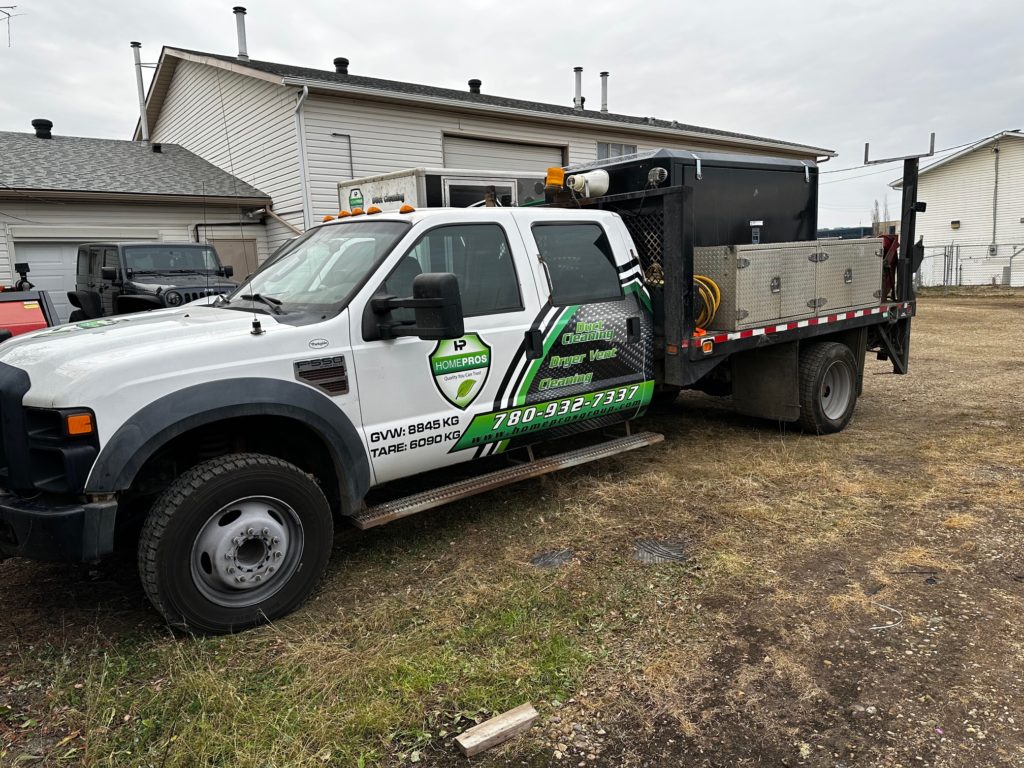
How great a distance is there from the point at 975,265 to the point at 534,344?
35.0 meters

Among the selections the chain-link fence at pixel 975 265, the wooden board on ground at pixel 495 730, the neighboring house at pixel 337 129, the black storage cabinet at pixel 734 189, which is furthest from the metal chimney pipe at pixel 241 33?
the chain-link fence at pixel 975 265

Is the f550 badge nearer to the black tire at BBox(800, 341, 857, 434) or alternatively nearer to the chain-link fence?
the black tire at BBox(800, 341, 857, 434)

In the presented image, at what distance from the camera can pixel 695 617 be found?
347cm

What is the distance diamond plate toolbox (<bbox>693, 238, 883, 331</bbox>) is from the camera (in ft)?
18.4

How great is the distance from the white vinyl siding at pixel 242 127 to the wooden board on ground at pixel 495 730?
12.7 m

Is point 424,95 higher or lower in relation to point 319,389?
higher

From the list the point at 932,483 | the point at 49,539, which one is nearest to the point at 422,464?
the point at 49,539

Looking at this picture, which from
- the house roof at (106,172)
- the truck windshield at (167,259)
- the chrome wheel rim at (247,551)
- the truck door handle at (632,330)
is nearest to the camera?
the chrome wheel rim at (247,551)

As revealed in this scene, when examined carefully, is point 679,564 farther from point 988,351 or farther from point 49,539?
point 988,351

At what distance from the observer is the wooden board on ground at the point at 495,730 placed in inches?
102

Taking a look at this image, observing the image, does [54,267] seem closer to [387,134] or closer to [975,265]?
[387,134]

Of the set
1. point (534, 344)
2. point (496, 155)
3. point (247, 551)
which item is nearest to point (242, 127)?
point (496, 155)

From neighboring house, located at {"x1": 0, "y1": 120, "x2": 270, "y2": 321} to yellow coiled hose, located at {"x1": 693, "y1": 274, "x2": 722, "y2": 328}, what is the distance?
1186cm

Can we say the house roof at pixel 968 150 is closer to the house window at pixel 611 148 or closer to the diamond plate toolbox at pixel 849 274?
the house window at pixel 611 148
